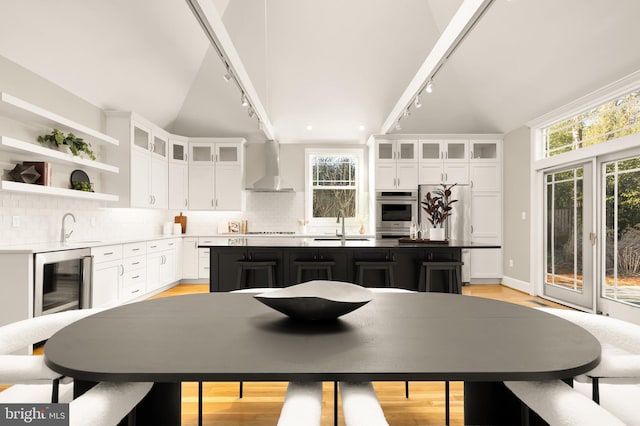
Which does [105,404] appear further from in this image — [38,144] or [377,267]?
[38,144]

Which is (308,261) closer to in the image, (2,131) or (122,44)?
(2,131)

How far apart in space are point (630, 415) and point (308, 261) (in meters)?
3.08

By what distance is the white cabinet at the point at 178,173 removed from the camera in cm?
685

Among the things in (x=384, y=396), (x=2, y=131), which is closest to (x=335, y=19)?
(x=2, y=131)

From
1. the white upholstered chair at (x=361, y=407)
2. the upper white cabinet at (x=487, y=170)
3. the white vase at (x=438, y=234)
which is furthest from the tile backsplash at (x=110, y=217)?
the white upholstered chair at (x=361, y=407)

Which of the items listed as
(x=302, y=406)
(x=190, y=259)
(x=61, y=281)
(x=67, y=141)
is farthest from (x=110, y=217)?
(x=302, y=406)

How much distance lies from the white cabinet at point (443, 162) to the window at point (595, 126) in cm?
143

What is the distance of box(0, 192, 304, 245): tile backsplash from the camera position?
12.7ft

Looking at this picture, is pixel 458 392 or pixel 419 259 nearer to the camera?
pixel 458 392

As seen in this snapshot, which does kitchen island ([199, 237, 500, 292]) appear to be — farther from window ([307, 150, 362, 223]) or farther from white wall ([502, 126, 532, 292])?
window ([307, 150, 362, 223])

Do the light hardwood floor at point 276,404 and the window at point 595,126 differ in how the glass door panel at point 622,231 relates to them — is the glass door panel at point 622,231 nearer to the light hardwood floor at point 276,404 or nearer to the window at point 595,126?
the window at point 595,126

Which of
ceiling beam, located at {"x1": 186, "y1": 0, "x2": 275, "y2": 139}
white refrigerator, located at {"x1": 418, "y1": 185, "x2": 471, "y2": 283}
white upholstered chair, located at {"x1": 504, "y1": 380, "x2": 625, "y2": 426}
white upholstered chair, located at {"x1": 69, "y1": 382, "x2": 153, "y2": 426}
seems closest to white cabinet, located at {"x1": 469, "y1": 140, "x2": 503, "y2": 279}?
white refrigerator, located at {"x1": 418, "y1": 185, "x2": 471, "y2": 283}

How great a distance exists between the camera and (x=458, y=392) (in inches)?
104

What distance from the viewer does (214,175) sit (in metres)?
7.17
